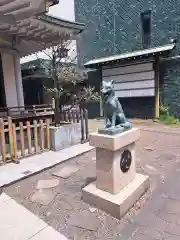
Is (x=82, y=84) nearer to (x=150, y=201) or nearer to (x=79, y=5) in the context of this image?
(x=79, y=5)

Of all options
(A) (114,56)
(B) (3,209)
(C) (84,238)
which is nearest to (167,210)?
(C) (84,238)

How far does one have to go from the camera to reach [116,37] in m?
12.9

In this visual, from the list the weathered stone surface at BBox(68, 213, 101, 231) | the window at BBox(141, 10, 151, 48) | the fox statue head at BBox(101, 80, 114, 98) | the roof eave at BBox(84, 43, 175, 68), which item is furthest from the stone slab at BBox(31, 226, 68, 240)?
the window at BBox(141, 10, 151, 48)

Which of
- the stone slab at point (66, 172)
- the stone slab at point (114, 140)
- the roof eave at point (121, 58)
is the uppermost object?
the roof eave at point (121, 58)

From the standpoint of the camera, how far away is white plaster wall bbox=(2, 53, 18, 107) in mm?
7544

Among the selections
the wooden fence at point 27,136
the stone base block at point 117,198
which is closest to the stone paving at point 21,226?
the stone base block at point 117,198

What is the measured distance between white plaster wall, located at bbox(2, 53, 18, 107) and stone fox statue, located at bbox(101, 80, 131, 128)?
5921mm

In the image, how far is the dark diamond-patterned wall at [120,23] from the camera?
35.6ft

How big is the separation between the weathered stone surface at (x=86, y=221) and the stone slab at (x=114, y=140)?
1.07 meters

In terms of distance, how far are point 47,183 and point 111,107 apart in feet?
7.06

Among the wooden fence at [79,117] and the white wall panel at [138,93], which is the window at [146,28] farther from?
the wooden fence at [79,117]

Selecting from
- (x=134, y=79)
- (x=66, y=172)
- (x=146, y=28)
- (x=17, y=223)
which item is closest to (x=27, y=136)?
(x=66, y=172)

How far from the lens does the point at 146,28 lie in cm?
1190

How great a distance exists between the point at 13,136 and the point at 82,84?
34.7 ft
